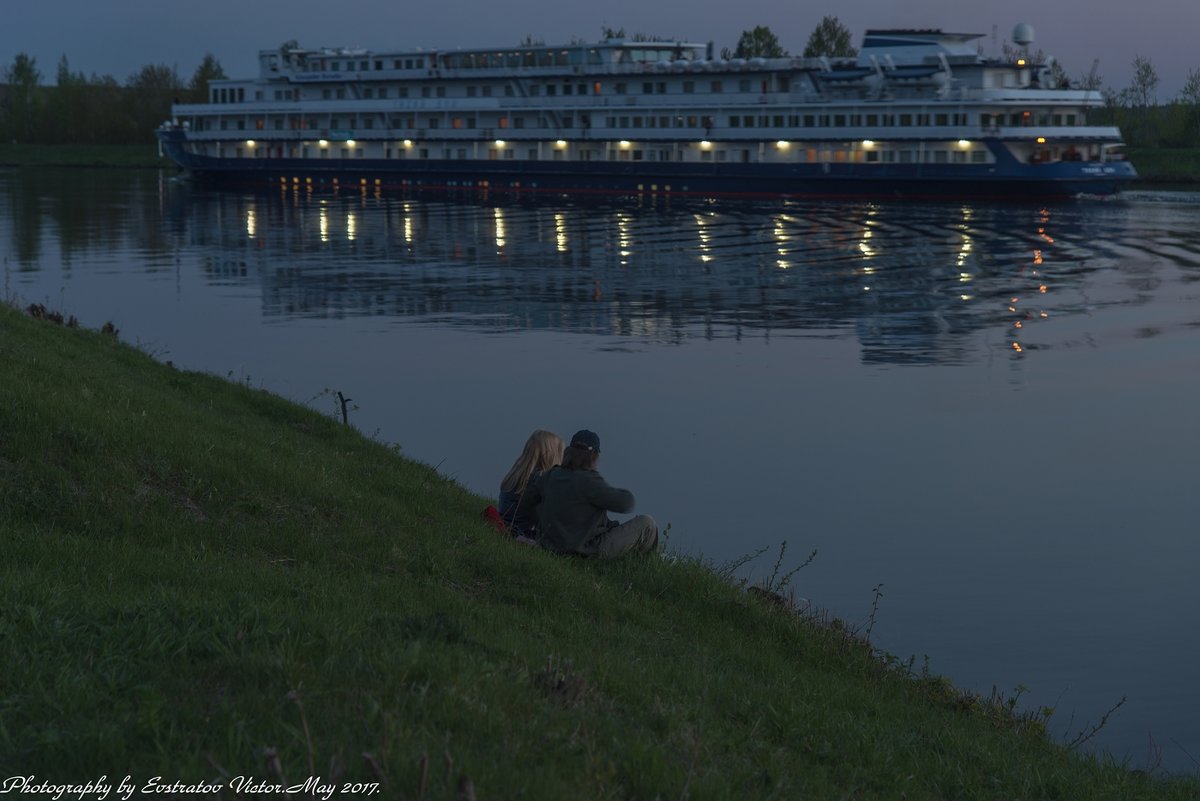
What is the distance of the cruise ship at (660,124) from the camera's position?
7631 cm

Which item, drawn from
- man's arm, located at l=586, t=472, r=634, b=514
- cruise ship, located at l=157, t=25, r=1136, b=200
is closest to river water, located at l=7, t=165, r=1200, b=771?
man's arm, located at l=586, t=472, r=634, b=514

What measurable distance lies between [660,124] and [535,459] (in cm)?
7747

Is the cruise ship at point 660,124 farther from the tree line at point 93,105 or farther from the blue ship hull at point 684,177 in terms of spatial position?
the tree line at point 93,105

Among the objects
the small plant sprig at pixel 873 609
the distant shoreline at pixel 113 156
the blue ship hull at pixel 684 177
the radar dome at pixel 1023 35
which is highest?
the radar dome at pixel 1023 35

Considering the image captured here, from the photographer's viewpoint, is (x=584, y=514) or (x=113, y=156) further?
(x=113, y=156)

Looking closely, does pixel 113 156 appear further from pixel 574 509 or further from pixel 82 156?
pixel 574 509

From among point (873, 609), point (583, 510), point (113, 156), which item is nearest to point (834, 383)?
point (873, 609)

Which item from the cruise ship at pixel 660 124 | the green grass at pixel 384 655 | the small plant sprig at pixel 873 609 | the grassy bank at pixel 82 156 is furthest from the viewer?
the grassy bank at pixel 82 156

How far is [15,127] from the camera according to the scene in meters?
176

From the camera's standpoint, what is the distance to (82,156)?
153750 millimetres

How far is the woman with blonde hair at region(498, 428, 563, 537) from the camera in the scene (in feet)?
41.9

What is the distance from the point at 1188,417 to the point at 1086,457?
366 centimetres

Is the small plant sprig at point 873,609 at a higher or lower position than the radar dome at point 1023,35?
lower

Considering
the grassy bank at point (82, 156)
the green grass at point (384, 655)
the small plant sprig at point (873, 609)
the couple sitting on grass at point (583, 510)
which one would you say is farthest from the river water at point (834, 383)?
the grassy bank at point (82, 156)
